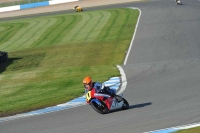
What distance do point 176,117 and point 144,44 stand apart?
19.5 m

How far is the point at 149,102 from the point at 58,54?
715 inches

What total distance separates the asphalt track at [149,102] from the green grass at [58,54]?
154cm

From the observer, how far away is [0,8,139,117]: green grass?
18.6 meters

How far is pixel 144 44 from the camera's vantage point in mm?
31922

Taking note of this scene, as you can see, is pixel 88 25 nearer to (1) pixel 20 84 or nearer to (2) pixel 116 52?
(2) pixel 116 52

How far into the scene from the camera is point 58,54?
3256cm

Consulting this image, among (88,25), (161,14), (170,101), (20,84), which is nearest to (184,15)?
(161,14)

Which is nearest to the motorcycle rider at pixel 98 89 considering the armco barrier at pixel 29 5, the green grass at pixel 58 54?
the green grass at pixel 58 54

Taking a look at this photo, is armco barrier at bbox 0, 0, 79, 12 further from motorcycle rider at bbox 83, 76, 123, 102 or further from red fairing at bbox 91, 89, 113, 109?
red fairing at bbox 91, 89, 113, 109

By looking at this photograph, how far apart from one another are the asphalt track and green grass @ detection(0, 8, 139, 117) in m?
1.54

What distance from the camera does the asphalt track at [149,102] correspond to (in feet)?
40.7

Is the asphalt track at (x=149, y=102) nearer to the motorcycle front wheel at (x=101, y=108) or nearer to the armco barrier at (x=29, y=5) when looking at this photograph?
the motorcycle front wheel at (x=101, y=108)

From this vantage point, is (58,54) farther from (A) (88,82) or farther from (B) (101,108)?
(A) (88,82)

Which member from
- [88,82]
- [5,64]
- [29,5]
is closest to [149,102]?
[88,82]
